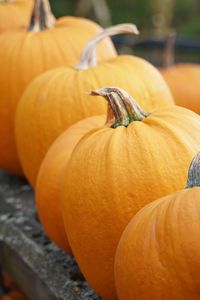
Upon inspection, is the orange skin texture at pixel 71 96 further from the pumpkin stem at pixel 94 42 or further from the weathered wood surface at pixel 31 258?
the weathered wood surface at pixel 31 258

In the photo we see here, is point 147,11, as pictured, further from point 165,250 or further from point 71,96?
point 165,250

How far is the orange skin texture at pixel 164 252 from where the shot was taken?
89cm

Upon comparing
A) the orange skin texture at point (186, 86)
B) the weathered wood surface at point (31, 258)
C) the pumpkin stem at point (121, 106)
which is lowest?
the weathered wood surface at point (31, 258)

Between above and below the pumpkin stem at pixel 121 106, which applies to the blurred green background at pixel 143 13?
below

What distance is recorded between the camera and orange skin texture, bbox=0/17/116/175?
1.80 meters

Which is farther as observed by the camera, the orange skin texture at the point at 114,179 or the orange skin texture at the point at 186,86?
the orange skin texture at the point at 186,86

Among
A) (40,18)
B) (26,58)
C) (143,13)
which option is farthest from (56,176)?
(143,13)

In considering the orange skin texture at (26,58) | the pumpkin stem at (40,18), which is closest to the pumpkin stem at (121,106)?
the orange skin texture at (26,58)

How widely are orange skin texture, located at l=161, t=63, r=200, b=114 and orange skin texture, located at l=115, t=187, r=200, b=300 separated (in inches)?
43.0

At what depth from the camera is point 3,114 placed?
6.06ft

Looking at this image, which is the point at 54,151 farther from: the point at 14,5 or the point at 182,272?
the point at 14,5

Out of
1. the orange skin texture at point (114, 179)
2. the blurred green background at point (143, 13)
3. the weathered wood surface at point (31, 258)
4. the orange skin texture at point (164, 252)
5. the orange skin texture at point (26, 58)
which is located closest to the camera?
the orange skin texture at point (164, 252)

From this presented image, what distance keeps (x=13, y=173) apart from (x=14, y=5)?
23.5 inches

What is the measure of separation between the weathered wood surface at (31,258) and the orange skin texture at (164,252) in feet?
0.99
